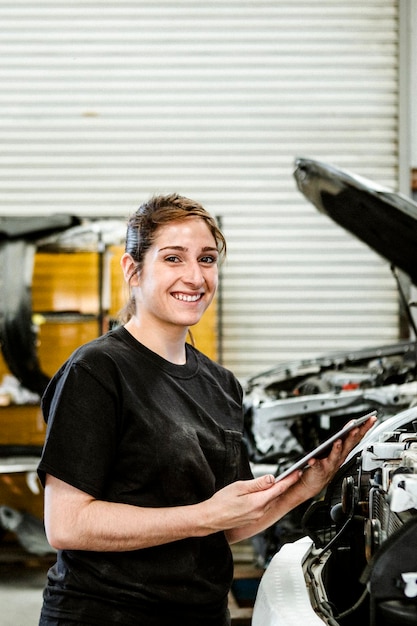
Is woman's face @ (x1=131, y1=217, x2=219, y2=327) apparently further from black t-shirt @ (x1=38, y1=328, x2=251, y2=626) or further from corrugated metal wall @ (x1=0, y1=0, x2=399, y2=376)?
corrugated metal wall @ (x1=0, y1=0, x2=399, y2=376)

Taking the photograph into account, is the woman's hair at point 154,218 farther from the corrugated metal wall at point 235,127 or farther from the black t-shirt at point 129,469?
the corrugated metal wall at point 235,127

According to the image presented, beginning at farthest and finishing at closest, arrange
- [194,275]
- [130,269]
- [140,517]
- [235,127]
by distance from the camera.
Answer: [235,127]
[130,269]
[194,275]
[140,517]

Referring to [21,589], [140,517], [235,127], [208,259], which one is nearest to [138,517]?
[140,517]

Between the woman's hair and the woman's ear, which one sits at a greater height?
the woman's hair

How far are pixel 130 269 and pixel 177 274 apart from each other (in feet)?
0.53

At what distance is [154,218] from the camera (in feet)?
5.97

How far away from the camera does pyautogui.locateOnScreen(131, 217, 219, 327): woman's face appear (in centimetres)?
178

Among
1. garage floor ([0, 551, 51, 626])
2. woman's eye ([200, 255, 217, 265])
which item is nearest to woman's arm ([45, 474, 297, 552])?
woman's eye ([200, 255, 217, 265])

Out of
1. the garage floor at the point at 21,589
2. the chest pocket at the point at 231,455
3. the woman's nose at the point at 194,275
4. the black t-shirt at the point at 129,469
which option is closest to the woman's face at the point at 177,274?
the woman's nose at the point at 194,275

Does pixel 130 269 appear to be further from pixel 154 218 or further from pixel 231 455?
pixel 231 455

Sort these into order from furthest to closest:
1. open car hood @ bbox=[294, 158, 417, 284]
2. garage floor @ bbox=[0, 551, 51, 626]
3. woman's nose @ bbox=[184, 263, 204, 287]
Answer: garage floor @ bbox=[0, 551, 51, 626] < open car hood @ bbox=[294, 158, 417, 284] < woman's nose @ bbox=[184, 263, 204, 287]

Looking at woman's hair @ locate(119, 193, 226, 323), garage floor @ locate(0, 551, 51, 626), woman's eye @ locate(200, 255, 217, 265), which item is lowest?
garage floor @ locate(0, 551, 51, 626)

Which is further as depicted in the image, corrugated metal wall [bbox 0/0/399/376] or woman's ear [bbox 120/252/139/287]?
corrugated metal wall [bbox 0/0/399/376]

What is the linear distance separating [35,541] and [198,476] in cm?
375
